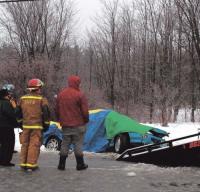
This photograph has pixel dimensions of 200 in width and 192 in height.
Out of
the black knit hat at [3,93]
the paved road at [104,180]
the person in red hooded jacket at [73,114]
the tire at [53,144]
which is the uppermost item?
the black knit hat at [3,93]

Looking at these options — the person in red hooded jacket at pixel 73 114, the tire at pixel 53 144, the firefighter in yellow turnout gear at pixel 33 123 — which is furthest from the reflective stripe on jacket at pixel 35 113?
the tire at pixel 53 144

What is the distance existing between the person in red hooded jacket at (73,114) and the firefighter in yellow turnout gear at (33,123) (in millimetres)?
301

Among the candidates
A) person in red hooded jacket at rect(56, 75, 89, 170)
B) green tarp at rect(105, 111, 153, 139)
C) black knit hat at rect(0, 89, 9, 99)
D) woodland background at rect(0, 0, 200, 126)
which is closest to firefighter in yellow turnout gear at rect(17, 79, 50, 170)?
person in red hooded jacket at rect(56, 75, 89, 170)

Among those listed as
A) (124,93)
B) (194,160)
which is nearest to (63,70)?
(124,93)

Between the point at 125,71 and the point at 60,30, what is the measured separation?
9.87 meters

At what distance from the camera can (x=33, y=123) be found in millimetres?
9242

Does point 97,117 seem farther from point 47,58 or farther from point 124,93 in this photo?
point 124,93

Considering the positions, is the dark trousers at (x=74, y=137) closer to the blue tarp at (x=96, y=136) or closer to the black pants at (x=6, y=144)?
the black pants at (x=6, y=144)

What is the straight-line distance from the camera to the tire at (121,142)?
16.0 m

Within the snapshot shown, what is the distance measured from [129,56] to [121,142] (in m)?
40.4

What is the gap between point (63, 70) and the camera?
45.9 metres

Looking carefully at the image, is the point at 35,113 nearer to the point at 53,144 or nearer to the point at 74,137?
the point at 74,137

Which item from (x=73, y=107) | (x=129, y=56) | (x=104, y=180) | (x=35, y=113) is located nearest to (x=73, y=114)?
(x=73, y=107)

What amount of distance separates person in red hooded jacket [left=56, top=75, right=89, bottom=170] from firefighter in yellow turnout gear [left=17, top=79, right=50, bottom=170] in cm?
30
